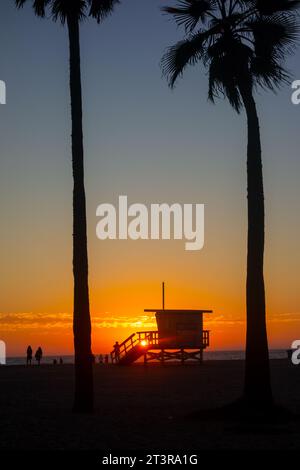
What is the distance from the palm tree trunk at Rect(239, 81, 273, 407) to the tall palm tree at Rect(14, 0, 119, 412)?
4.61 metres

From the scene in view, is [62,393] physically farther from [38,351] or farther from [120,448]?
[38,351]

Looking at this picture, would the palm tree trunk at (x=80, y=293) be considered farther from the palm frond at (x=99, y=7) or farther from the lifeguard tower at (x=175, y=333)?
the lifeguard tower at (x=175, y=333)

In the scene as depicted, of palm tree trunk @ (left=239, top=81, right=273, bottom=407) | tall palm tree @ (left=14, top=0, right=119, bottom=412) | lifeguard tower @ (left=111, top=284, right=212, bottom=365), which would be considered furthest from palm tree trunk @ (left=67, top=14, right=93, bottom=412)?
lifeguard tower @ (left=111, top=284, right=212, bottom=365)

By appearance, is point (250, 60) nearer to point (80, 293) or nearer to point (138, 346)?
point (80, 293)

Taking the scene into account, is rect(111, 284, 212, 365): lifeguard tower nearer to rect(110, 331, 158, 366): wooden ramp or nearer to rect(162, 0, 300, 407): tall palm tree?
rect(110, 331, 158, 366): wooden ramp

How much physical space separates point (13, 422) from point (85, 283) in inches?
173

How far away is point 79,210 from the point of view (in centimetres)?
2225

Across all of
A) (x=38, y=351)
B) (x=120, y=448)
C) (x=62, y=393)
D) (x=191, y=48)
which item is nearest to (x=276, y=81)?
(x=191, y=48)

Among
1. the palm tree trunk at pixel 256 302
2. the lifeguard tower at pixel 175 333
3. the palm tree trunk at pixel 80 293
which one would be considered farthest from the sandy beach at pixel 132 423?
the lifeguard tower at pixel 175 333

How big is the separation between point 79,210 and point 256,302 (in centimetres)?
572

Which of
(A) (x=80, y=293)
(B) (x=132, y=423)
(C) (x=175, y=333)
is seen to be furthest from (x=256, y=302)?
(C) (x=175, y=333)

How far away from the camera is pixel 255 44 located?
75.1ft

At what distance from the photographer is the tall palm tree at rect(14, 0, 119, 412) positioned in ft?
72.2

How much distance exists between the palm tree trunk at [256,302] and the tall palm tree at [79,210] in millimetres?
4605
